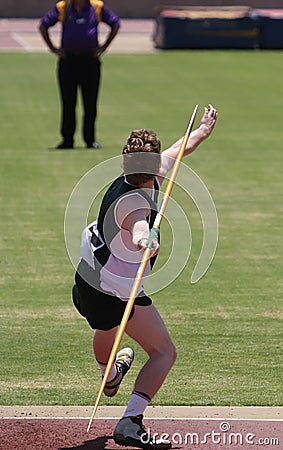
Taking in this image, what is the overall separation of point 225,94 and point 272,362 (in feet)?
56.8

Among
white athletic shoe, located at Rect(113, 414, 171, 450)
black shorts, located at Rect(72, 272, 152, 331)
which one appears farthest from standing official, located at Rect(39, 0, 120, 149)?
white athletic shoe, located at Rect(113, 414, 171, 450)

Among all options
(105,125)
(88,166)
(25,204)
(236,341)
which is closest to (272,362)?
(236,341)

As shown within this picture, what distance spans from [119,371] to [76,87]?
11.4 meters

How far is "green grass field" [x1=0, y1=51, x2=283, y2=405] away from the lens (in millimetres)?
7254

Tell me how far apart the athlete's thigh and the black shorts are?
0.13ft

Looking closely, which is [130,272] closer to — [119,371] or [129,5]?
[119,371]

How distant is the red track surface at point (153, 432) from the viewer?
593 centimetres

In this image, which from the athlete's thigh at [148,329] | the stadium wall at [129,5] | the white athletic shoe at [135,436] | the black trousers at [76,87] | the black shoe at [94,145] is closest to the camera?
the white athletic shoe at [135,436]

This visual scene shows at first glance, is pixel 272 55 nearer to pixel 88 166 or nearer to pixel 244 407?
pixel 88 166

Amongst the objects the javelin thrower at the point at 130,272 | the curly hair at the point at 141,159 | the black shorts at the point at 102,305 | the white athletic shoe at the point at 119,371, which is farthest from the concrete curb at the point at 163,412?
the curly hair at the point at 141,159

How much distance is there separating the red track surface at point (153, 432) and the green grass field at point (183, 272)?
1.52 ft

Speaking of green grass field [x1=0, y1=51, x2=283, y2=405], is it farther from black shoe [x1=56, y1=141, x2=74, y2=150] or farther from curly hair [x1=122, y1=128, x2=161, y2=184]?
curly hair [x1=122, y1=128, x2=161, y2=184]

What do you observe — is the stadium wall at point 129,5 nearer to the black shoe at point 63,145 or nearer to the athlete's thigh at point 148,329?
the black shoe at point 63,145

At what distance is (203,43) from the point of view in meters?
37.7
